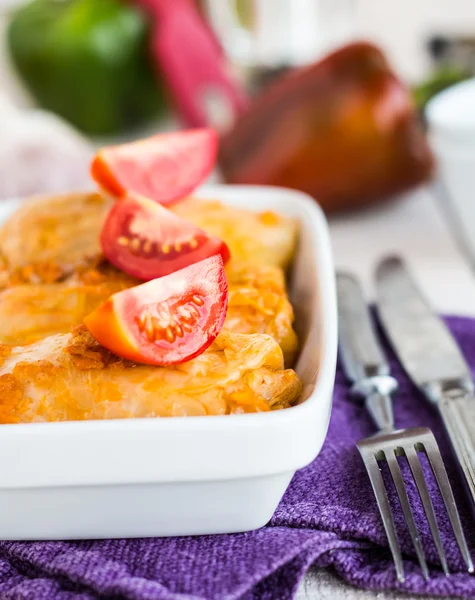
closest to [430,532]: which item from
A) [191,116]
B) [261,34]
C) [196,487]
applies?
[196,487]

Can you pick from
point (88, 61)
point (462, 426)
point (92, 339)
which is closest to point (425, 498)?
point (462, 426)

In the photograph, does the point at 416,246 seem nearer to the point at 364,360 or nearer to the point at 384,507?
the point at 364,360

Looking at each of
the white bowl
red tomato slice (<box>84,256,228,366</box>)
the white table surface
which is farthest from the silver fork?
the white bowl

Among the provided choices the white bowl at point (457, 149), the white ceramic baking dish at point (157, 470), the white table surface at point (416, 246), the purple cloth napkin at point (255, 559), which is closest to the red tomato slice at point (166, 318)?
the white ceramic baking dish at point (157, 470)

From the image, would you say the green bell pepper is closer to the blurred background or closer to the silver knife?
the blurred background

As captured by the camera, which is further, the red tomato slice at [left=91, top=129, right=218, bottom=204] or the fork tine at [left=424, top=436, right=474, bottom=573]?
the red tomato slice at [left=91, top=129, right=218, bottom=204]

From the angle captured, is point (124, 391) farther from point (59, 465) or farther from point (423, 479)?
point (423, 479)
